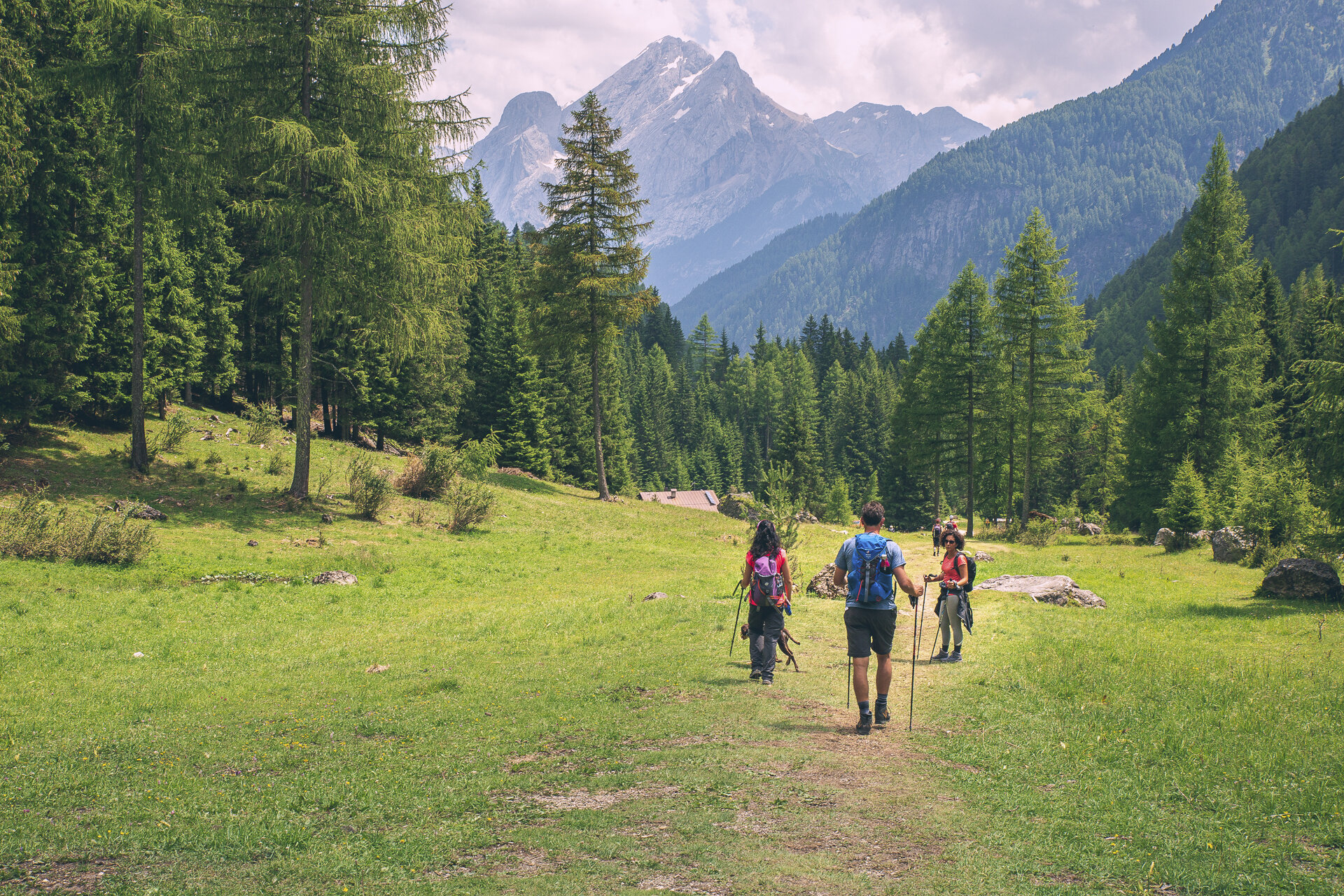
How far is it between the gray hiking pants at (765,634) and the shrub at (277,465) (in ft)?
75.4

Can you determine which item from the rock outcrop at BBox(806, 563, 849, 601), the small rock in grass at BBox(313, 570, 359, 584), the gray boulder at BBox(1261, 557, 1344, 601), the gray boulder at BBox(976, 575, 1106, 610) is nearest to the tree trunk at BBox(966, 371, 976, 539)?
the gray boulder at BBox(976, 575, 1106, 610)

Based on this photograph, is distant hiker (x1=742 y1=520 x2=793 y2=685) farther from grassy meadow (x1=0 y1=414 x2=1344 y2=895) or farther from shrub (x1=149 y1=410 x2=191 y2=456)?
shrub (x1=149 y1=410 x2=191 y2=456)

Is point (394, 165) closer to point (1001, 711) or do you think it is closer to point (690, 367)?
point (1001, 711)

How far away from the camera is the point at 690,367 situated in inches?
5605

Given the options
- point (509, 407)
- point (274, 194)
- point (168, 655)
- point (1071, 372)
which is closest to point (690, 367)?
point (509, 407)

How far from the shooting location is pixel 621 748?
8180 millimetres

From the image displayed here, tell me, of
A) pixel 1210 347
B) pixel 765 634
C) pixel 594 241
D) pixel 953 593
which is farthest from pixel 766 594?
pixel 1210 347

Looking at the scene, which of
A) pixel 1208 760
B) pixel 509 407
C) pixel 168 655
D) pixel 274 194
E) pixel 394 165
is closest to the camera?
pixel 1208 760

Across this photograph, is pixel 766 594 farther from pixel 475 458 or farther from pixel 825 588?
pixel 475 458

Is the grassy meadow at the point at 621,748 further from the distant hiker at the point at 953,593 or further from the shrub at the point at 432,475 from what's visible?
the shrub at the point at 432,475

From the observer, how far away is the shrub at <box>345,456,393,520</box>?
24.8 metres

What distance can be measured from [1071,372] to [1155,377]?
160 inches

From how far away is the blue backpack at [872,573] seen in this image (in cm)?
855

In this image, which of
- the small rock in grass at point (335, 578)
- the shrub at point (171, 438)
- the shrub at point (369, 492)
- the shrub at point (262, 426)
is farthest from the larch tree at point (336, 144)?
the shrub at point (262, 426)
